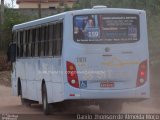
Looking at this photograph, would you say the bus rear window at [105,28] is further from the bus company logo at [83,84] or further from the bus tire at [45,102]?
the bus tire at [45,102]

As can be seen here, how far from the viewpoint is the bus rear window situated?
15320mm

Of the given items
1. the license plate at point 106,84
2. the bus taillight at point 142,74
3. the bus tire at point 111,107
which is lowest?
the bus tire at point 111,107

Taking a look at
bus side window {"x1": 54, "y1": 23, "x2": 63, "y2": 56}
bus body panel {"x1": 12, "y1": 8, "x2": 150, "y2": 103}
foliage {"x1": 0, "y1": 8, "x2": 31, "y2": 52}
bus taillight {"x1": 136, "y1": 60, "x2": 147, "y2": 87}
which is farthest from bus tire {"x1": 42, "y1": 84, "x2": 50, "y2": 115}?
foliage {"x1": 0, "y1": 8, "x2": 31, "y2": 52}

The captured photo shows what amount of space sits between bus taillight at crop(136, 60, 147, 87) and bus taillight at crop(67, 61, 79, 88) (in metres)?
1.61

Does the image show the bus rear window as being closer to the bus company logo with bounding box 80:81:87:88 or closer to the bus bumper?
the bus company logo with bounding box 80:81:87:88

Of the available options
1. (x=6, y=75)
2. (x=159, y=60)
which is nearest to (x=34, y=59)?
(x=159, y=60)

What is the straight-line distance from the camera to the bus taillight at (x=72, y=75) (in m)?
15.1

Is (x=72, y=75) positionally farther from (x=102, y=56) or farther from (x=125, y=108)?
(x=125, y=108)

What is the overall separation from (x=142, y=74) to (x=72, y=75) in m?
1.84

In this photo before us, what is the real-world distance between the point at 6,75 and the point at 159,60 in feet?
63.1

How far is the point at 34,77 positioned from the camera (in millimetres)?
18953

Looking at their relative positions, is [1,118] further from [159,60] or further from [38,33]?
[159,60]

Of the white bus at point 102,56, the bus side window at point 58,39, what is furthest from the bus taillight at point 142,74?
the bus side window at point 58,39

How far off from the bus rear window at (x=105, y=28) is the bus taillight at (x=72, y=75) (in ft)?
2.33
